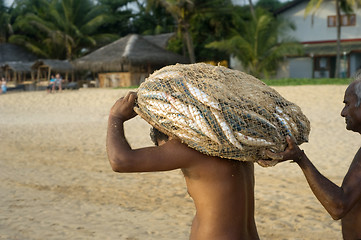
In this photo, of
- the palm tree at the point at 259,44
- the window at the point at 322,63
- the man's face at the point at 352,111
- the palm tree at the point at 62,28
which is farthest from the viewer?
the palm tree at the point at 62,28

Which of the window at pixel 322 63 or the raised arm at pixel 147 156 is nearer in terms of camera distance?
the raised arm at pixel 147 156

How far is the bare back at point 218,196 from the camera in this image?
1.59 m

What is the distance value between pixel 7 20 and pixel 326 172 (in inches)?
1273

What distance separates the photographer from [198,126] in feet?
4.92

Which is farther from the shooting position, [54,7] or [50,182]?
[54,7]

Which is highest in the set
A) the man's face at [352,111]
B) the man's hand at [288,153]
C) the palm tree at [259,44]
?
the palm tree at [259,44]

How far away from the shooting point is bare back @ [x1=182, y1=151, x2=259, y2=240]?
159cm

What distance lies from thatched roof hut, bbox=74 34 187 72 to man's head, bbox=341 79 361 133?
77.4ft

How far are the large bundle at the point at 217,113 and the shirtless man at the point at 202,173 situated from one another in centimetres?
6

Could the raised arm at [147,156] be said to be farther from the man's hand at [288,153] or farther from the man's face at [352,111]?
the man's face at [352,111]

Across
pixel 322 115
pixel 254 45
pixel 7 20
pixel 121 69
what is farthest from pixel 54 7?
pixel 322 115

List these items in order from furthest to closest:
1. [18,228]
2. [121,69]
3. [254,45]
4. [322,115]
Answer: [121,69]
[254,45]
[322,115]
[18,228]

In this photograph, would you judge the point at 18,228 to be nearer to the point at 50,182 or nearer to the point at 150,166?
the point at 50,182

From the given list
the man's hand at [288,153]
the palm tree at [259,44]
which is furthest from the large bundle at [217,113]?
the palm tree at [259,44]
